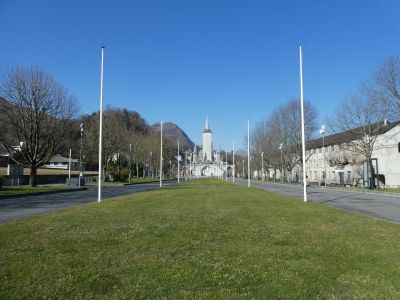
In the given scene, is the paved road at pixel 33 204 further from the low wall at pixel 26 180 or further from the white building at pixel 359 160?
the white building at pixel 359 160

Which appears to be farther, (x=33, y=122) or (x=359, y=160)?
(x=359, y=160)

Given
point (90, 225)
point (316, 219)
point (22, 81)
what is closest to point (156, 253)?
point (90, 225)

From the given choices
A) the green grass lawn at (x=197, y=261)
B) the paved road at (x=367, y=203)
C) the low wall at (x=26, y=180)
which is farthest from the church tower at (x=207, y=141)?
the green grass lawn at (x=197, y=261)

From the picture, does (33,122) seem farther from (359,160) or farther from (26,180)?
(359,160)

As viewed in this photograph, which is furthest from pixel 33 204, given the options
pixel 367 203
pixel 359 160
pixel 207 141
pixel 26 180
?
pixel 207 141

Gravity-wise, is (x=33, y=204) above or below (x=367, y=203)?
above

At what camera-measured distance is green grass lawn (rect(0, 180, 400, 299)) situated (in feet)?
19.4

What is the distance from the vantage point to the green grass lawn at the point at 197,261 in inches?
232

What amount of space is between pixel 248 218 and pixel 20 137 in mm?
34658

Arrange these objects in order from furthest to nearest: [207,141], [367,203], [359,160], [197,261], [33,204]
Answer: [207,141]
[359,160]
[367,203]
[33,204]
[197,261]

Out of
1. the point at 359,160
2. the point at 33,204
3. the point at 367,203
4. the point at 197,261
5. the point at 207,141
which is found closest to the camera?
the point at 197,261

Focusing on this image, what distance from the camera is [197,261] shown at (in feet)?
24.9

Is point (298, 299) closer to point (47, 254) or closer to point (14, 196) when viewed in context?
point (47, 254)

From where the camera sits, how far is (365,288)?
20.1ft
